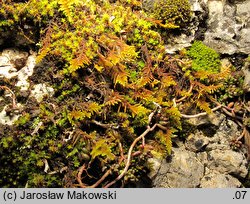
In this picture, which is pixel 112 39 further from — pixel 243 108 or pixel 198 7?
pixel 243 108

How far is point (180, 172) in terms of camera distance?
15.9ft

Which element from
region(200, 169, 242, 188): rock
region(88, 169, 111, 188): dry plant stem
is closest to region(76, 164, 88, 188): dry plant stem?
region(88, 169, 111, 188): dry plant stem

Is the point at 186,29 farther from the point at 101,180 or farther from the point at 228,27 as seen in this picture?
the point at 101,180

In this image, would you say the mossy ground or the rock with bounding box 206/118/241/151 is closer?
the mossy ground

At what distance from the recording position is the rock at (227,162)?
5035mm

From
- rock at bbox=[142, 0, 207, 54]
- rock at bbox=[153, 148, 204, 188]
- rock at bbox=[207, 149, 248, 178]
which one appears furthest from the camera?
rock at bbox=[142, 0, 207, 54]

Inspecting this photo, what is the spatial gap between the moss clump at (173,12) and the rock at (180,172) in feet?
6.55

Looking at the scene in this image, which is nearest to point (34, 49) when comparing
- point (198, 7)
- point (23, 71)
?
point (23, 71)

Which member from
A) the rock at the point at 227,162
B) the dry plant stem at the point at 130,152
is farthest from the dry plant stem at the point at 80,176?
the rock at the point at 227,162

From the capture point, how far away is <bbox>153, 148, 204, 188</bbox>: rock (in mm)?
4762

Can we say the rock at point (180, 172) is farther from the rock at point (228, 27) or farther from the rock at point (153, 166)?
the rock at point (228, 27)

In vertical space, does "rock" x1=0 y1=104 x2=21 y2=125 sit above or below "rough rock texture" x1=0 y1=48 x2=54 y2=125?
below

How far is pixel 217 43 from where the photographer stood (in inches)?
214

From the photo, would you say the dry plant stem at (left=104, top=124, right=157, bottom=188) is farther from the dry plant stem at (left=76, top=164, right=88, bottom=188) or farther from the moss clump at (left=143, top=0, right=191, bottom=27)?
the moss clump at (left=143, top=0, right=191, bottom=27)
